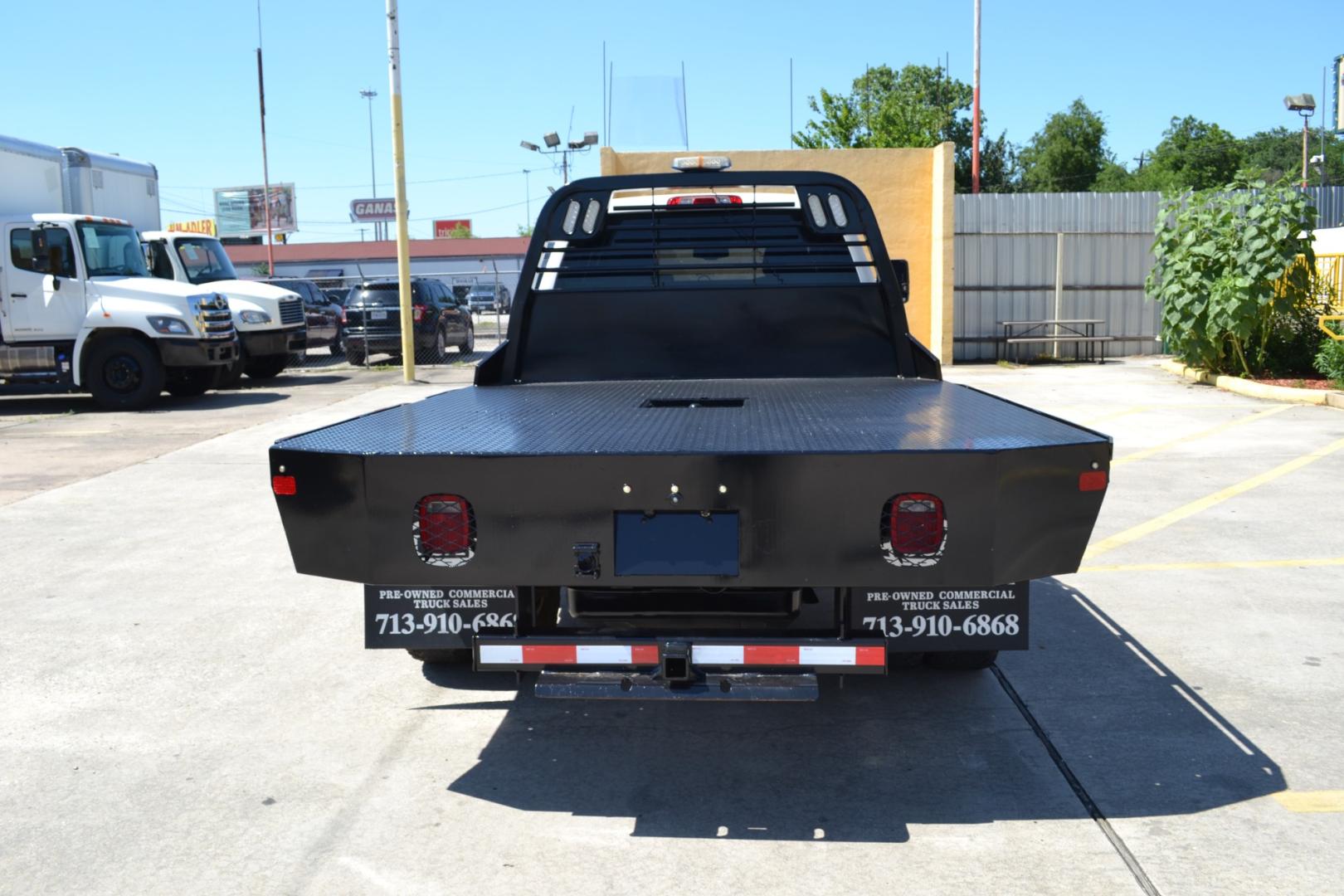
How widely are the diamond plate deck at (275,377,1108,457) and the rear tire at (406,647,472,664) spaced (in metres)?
1.03

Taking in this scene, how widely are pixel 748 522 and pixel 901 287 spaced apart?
2646 millimetres

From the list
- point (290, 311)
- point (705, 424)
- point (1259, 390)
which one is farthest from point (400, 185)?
point (705, 424)

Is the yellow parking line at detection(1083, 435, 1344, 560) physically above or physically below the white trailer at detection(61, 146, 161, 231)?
below

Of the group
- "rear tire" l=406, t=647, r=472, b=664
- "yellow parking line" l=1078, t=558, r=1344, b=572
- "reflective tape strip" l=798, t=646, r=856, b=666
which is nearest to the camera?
"reflective tape strip" l=798, t=646, r=856, b=666

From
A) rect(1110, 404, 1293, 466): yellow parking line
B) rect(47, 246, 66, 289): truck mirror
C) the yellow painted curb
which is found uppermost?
rect(47, 246, 66, 289): truck mirror

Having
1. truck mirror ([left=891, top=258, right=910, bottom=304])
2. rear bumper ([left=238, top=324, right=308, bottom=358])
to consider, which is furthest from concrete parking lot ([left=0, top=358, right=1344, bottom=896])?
rear bumper ([left=238, top=324, right=308, bottom=358])

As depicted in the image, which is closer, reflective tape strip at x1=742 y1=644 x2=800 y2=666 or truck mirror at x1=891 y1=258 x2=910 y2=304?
reflective tape strip at x1=742 y1=644 x2=800 y2=666

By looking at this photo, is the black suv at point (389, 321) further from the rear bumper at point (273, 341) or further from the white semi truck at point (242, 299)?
the rear bumper at point (273, 341)

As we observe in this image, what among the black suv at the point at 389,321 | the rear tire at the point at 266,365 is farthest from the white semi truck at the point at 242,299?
the black suv at the point at 389,321

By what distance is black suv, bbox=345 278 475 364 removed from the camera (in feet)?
76.1

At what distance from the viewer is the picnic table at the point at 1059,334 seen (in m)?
21.8

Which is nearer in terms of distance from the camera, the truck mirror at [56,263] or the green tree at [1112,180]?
the truck mirror at [56,263]

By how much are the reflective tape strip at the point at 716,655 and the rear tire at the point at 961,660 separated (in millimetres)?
1623

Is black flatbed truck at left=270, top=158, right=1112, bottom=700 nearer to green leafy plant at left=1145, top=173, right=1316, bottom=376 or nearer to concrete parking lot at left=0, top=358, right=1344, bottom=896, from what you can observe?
concrete parking lot at left=0, top=358, right=1344, bottom=896
